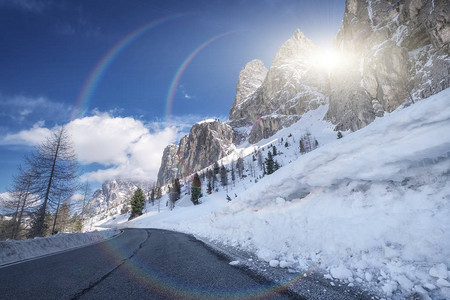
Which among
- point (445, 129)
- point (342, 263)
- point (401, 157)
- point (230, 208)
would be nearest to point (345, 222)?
point (342, 263)

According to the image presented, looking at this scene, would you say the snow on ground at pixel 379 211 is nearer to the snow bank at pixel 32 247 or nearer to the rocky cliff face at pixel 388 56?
the snow bank at pixel 32 247

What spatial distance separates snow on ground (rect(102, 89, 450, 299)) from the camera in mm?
2902

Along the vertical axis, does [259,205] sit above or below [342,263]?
above

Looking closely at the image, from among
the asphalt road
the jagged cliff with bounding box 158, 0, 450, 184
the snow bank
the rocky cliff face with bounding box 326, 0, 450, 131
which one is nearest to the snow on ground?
the asphalt road

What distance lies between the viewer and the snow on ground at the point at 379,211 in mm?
2902

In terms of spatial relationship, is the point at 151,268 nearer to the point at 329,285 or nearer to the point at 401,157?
the point at 329,285

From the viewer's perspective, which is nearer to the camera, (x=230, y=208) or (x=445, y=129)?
(x=445, y=129)

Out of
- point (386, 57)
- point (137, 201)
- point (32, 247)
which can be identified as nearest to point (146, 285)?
point (32, 247)

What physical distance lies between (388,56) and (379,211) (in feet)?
352

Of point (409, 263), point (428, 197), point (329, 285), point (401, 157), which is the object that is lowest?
point (329, 285)

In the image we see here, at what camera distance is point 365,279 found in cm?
293

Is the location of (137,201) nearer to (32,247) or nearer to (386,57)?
(32,247)

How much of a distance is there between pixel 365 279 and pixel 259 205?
232 inches

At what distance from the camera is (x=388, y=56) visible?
262 feet
